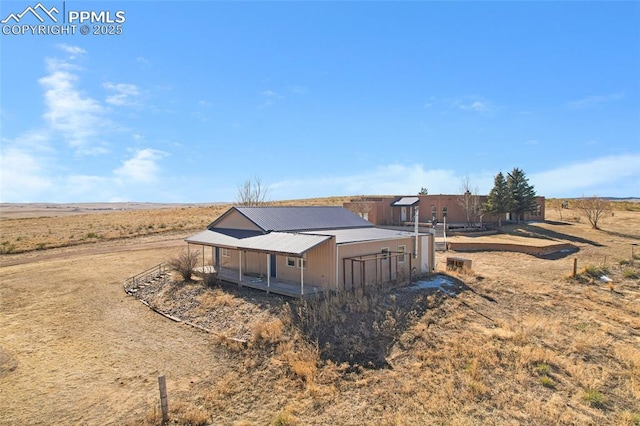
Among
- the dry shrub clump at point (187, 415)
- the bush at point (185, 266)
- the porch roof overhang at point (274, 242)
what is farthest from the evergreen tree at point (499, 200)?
the dry shrub clump at point (187, 415)

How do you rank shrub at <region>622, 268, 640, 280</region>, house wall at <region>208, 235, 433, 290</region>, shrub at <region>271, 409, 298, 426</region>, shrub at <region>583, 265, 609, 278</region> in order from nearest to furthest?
shrub at <region>271, 409, 298, 426</region> < house wall at <region>208, 235, 433, 290</region> < shrub at <region>583, 265, 609, 278</region> < shrub at <region>622, 268, 640, 280</region>

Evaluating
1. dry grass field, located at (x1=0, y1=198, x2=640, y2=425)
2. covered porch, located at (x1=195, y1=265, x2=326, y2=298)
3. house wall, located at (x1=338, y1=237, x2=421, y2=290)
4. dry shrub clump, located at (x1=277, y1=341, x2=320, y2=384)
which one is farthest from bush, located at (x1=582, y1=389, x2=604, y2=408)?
covered porch, located at (x1=195, y1=265, x2=326, y2=298)

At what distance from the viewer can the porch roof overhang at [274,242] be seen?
53.8 feet

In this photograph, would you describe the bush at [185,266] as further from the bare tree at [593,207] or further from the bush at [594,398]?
the bare tree at [593,207]

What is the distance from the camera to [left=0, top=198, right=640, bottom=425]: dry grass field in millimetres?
10297

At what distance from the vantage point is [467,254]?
29.3 meters

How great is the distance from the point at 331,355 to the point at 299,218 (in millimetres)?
11290

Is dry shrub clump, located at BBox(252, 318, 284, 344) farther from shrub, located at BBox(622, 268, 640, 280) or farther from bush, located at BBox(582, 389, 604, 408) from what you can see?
shrub, located at BBox(622, 268, 640, 280)

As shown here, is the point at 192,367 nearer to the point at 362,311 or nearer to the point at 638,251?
the point at 362,311

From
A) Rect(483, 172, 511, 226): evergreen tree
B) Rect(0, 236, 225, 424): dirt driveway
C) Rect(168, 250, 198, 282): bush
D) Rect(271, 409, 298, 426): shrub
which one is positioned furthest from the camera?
Rect(483, 172, 511, 226): evergreen tree

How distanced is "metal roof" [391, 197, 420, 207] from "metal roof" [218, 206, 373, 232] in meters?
18.1

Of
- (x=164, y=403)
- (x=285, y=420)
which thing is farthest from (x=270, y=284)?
(x=285, y=420)

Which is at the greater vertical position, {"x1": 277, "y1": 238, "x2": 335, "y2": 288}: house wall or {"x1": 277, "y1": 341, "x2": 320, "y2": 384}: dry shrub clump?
{"x1": 277, "y1": 238, "x2": 335, "y2": 288}: house wall

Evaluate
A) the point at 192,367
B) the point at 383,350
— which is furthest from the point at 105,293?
the point at 383,350
